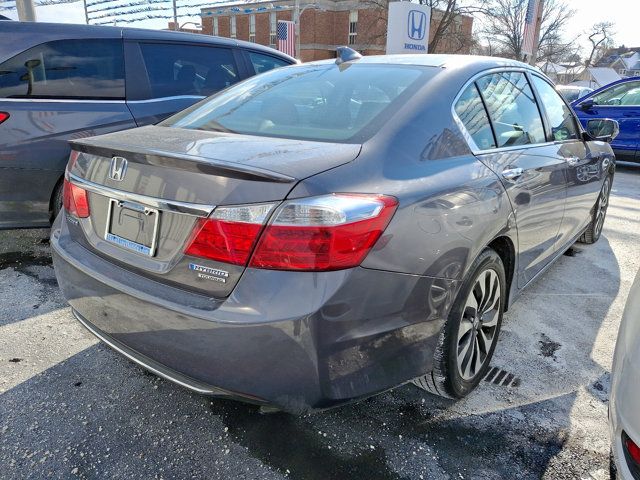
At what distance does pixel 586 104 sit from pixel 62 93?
29.0 ft

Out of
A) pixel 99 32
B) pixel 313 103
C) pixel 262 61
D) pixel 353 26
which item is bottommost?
pixel 313 103

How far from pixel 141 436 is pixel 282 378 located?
86 centimetres

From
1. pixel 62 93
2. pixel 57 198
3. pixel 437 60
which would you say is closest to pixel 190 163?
pixel 437 60

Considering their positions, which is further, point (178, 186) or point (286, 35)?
point (286, 35)

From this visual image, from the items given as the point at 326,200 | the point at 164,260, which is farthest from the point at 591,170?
the point at 164,260

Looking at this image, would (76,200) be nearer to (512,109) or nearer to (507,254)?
(507,254)

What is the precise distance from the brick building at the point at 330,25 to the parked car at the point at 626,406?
42566 millimetres

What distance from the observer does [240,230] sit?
1.59 m

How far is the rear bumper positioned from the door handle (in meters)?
0.77

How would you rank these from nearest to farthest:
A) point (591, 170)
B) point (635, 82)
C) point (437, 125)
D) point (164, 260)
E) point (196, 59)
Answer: point (164, 260)
point (437, 125)
point (591, 170)
point (196, 59)
point (635, 82)

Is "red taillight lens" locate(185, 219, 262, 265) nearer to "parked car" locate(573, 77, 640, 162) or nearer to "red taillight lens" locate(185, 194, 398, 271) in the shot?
"red taillight lens" locate(185, 194, 398, 271)

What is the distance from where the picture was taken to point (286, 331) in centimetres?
156

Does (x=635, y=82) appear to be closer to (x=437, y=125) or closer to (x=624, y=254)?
(x=624, y=254)

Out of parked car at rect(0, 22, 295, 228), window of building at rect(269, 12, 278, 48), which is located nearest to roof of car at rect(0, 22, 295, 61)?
parked car at rect(0, 22, 295, 228)
